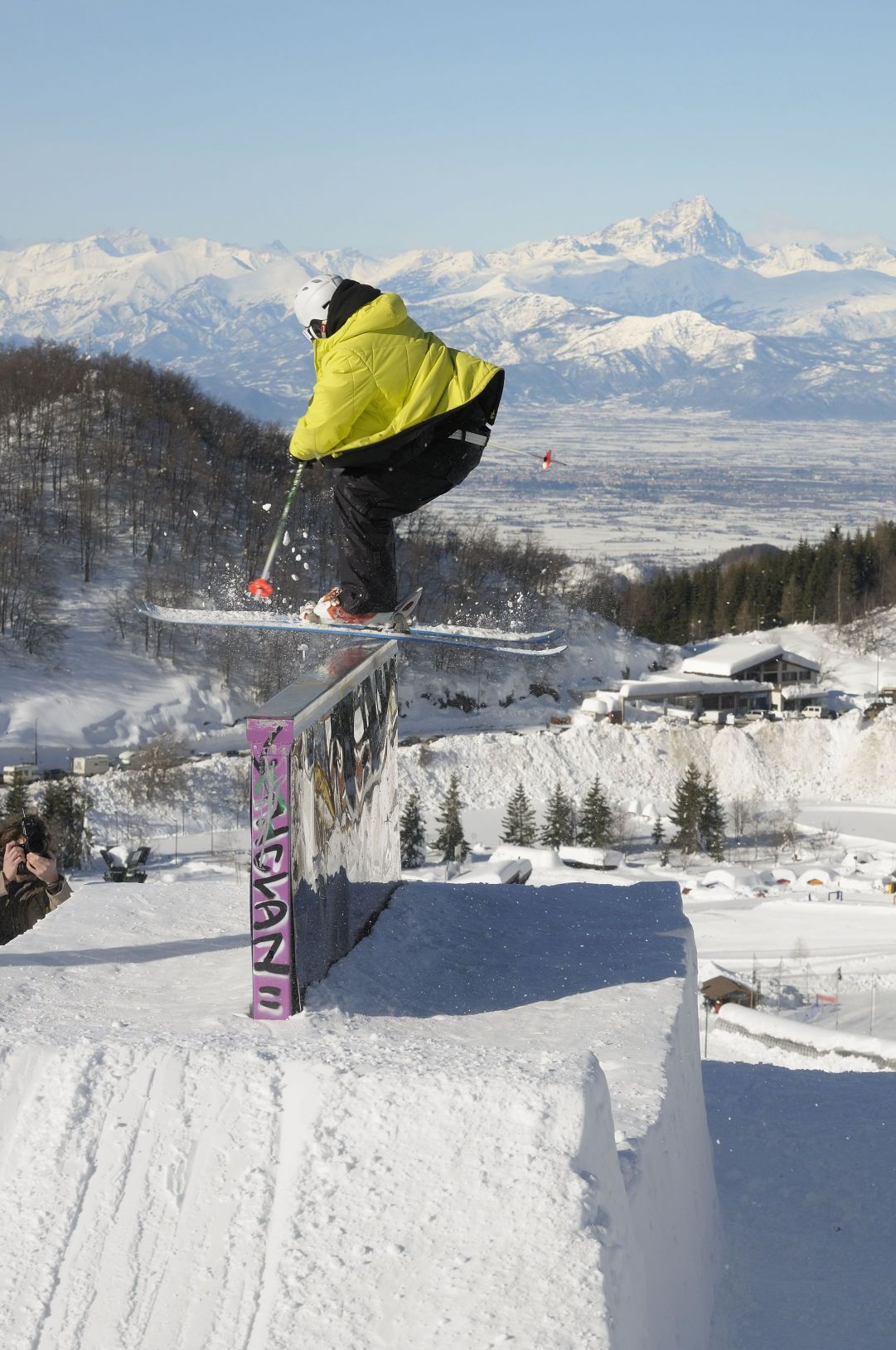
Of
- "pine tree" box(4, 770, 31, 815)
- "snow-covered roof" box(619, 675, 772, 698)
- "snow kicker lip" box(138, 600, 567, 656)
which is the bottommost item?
"snow-covered roof" box(619, 675, 772, 698)

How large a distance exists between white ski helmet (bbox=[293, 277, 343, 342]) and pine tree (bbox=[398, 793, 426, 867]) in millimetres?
28611

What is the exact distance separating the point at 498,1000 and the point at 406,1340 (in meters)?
1.94

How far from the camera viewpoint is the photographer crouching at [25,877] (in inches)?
249

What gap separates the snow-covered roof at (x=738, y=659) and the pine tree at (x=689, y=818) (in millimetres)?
17448

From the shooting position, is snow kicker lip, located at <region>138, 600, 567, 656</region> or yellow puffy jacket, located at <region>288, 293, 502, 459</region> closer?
yellow puffy jacket, located at <region>288, 293, 502, 459</region>

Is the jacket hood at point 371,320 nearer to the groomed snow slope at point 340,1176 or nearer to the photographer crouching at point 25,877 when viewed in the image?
the photographer crouching at point 25,877

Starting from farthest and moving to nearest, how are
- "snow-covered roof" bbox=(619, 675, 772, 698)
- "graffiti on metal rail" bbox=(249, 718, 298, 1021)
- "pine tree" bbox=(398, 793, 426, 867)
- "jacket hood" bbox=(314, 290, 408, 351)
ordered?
"snow-covered roof" bbox=(619, 675, 772, 698) → "pine tree" bbox=(398, 793, 426, 867) → "jacket hood" bbox=(314, 290, 408, 351) → "graffiti on metal rail" bbox=(249, 718, 298, 1021)

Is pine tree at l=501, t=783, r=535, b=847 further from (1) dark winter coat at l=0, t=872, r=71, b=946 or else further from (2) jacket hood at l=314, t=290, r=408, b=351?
(2) jacket hood at l=314, t=290, r=408, b=351

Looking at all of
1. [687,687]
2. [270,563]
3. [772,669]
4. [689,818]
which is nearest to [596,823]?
[689,818]

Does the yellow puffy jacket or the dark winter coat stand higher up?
the yellow puffy jacket

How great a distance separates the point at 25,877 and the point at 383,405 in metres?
2.88

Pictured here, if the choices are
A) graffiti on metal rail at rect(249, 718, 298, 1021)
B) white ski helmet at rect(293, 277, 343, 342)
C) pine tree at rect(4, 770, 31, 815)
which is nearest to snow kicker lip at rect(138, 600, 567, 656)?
white ski helmet at rect(293, 277, 343, 342)

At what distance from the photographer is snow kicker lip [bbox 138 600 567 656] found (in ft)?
22.7

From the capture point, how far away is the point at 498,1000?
5117 millimetres
